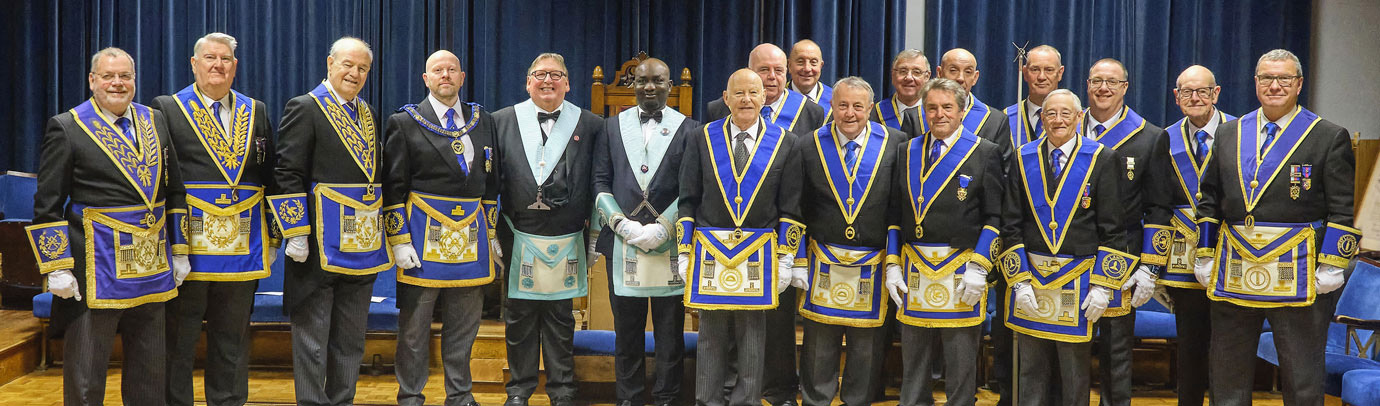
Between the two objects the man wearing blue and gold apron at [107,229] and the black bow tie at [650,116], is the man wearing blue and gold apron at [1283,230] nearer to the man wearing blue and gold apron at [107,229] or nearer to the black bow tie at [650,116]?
the black bow tie at [650,116]

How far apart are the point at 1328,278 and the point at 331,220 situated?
11.5 ft

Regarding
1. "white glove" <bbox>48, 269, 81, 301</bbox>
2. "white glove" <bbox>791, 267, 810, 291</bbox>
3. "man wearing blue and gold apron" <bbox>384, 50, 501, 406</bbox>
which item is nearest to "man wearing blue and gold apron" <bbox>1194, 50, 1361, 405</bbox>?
"white glove" <bbox>791, 267, 810, 291</bbox>

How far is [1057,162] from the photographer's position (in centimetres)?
371

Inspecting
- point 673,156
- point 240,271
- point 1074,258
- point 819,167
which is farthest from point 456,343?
point 1074,258

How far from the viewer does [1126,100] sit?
6.64 metres

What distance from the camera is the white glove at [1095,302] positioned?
3.64 m

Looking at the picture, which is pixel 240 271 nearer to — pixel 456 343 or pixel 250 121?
pixel 250 121

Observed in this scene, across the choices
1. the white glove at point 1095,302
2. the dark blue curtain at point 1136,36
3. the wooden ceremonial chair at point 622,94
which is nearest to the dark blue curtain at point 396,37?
the wooden ceremonial chair at point 622,94

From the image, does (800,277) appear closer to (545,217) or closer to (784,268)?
(784,268)

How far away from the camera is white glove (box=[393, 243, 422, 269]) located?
3910 mm

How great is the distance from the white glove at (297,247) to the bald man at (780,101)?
67.1 inches

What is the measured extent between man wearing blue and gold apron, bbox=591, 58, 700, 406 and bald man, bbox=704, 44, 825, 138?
39 cm

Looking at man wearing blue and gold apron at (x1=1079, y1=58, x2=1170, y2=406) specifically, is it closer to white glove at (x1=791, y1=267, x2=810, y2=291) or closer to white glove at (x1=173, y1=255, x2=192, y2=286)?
white glove at (x1=791, y1=267, x2=810, y2=291)

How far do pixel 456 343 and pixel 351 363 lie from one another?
1.29ft
